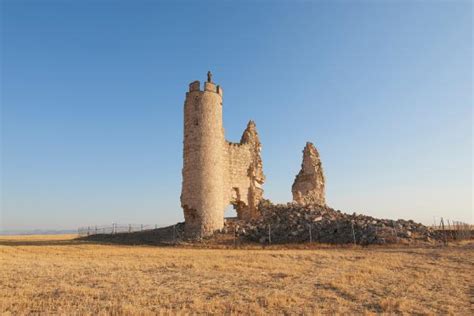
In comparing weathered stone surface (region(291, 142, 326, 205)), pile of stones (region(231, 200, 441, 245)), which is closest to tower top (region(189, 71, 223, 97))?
pile of stones (region(231, 200, 441, 245))

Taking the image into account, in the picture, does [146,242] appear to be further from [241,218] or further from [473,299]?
[473,299]

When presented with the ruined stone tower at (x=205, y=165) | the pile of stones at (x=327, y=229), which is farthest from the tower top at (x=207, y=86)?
the pile of stones at (x=327, y=229)

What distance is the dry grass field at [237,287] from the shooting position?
688 cm

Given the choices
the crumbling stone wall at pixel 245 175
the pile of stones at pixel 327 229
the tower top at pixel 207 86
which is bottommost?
the pile of stones at pixel 327 229

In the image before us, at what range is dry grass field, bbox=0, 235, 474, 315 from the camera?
6875 mm

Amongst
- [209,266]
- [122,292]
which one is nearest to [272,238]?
[209,266]

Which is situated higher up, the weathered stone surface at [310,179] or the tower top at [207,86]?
the tower top at [207,86]

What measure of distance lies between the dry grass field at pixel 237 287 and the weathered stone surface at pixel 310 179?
21277 millimetres

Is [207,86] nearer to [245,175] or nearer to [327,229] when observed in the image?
[245,175]

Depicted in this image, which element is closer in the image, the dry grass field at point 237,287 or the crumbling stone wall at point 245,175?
the dry grass field at point 237,287

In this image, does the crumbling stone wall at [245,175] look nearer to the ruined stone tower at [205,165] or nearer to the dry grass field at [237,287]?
the ruined stone tower at [205,165]

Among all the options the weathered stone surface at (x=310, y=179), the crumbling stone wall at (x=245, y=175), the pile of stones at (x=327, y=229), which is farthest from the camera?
the weathered stone surface at (x=310, y=179)

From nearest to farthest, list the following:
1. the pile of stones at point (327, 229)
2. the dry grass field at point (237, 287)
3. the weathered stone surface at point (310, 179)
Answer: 1. the dry grass field at point (237, 287)
2. the pile of stones at point (327, 229)
3. the weathered stone surface at point (310, 179)

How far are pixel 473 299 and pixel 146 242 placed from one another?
66.8ft
